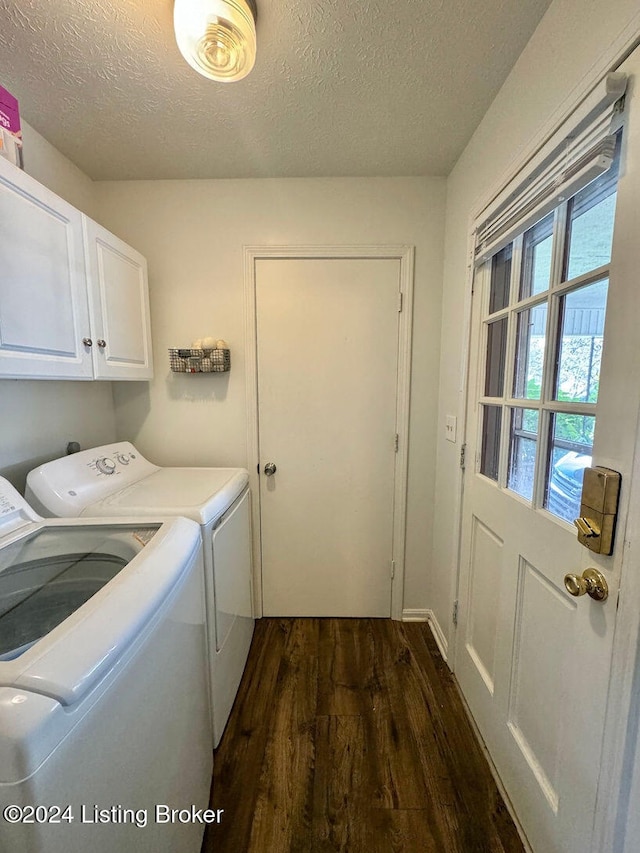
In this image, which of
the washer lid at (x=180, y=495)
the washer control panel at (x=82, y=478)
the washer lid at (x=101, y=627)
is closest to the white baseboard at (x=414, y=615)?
the washer lid at (x=180, y=495)

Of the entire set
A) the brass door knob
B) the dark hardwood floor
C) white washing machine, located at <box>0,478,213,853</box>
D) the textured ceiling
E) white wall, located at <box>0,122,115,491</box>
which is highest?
the textured ceiling

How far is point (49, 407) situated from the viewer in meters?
1.42

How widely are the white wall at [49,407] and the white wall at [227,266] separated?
0.12 meters

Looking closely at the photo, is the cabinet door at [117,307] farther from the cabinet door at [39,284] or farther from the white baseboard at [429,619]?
the white baseboard at [429,619]

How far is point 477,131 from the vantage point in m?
1.34

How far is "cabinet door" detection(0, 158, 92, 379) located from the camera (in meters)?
0.96

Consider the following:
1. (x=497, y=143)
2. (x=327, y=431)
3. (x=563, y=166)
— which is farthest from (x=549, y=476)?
(x=497, y=143)

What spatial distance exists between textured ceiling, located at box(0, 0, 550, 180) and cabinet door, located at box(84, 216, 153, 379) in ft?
1.47

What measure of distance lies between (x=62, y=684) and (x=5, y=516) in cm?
81

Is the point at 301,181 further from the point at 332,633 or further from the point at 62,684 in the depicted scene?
the point at 332,633

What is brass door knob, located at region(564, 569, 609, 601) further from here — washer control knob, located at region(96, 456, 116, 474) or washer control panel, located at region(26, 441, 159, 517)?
washer control knob, located at region(96, 456, 116, 474)

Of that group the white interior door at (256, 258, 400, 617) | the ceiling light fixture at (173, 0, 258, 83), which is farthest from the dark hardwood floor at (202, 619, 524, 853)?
the ceiling light fixture at (173, 0, 258, 83)

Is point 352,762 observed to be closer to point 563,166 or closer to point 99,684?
point 99,684

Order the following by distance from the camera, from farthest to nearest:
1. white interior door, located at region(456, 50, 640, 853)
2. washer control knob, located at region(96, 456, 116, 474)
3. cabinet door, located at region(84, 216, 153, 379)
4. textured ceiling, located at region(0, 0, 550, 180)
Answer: washer control knob, located at region(96, 456, 116, 474) → cabinet door, located at region(84, 216, 153, 379) → textured ceiling, located at region(0, 0, 550, 180) → white interior door, located at region(456, 50, 640, 853)
